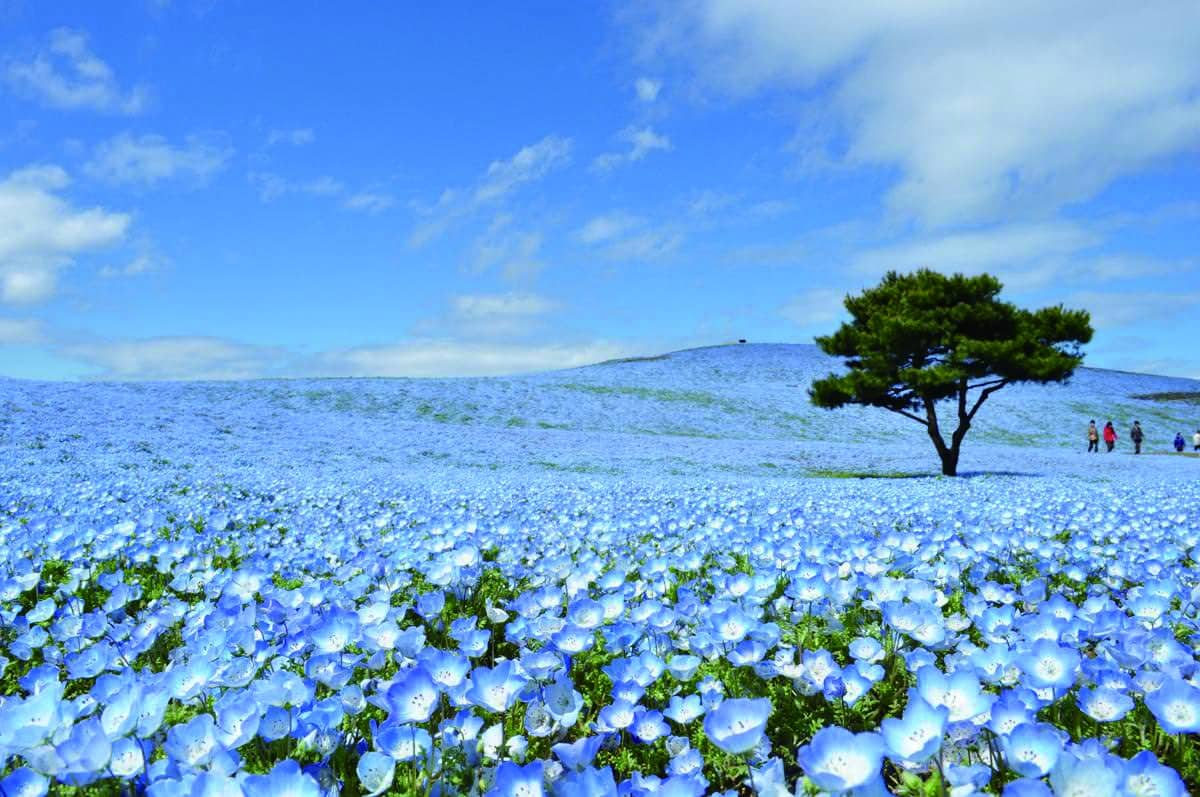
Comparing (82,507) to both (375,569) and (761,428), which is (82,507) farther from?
(761,428)

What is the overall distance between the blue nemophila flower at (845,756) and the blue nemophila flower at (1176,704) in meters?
0.83

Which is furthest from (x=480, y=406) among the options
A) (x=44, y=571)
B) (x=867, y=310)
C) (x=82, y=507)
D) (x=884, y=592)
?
(x=884, y=592)

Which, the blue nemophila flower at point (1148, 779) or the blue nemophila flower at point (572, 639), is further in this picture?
the blue nemophila flower at point (572, 639)

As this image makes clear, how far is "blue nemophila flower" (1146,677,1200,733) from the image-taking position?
75.9 inches

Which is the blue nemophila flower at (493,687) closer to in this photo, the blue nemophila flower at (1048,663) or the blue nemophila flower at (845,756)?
the blue nemophila flower at (845,756)

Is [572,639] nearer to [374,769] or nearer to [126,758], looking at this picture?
[374,769]

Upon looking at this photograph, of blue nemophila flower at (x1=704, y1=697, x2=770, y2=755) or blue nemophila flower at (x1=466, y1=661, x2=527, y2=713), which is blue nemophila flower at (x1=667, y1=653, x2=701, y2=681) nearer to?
blue nemophila flower at (x1=466, y1=661, x2=527, y2=713)

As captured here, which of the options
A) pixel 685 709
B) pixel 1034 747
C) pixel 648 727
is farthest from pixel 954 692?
pixel 648 727

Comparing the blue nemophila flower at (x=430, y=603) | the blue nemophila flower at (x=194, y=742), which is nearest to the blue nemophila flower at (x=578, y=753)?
the blue nemophila flower at (x=194, y=742)

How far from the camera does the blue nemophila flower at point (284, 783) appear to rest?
5.38 ft

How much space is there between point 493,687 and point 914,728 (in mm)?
1117

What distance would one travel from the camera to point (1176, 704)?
1963 millimetres

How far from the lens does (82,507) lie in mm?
8117

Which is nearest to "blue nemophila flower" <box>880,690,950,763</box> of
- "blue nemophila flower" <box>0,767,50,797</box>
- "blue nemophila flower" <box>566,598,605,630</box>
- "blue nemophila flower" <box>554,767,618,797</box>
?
"blue nemophila flower" <box>554,767,618,797</box>
